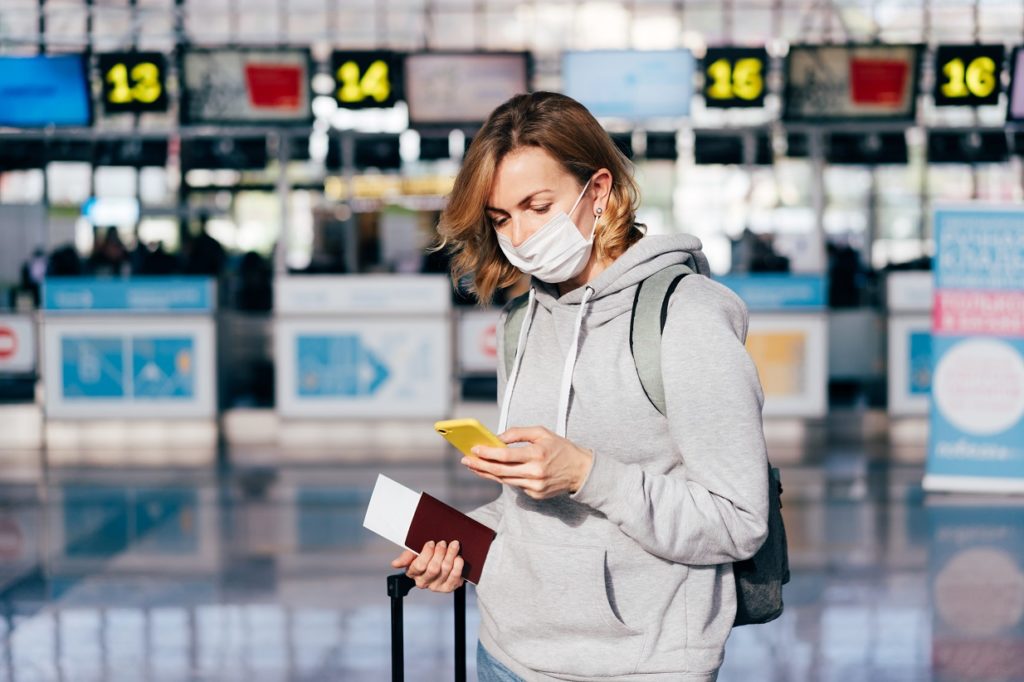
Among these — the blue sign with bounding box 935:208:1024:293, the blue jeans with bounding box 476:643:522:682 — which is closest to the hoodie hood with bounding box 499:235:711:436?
the blue jeans with bounding box 476:643:522:682

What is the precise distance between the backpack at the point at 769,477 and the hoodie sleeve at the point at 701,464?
2 centimetres

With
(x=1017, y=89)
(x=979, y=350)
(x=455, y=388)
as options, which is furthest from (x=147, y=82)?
(x=1017, y=89)

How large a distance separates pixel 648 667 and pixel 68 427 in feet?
31.7

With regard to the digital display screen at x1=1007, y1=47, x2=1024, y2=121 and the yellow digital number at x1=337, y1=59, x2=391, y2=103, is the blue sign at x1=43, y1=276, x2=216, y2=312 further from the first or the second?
the digital display screen at x1=1007, y1=47, x2=1024, y2=121

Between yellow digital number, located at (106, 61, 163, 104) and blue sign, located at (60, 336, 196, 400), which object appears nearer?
blue sign, located at (60, 336, 196, 400)

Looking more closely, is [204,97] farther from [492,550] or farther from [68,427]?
[492,550]

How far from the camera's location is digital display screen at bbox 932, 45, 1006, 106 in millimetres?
11672

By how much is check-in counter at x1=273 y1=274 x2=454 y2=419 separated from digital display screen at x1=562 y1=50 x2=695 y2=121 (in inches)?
91.5

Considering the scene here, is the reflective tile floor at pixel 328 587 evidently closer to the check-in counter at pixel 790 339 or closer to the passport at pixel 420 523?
the check-in counter at pixel 790 339

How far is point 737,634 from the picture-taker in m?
4.96

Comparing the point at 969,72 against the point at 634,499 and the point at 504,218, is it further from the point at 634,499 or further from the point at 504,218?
the point at 634,499

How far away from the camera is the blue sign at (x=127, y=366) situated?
1052 cm

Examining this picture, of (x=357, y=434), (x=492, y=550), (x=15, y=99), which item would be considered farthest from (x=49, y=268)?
(x=492, y=550)

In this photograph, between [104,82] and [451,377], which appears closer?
[451,377]
